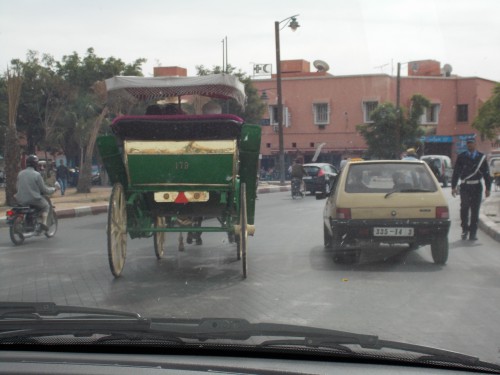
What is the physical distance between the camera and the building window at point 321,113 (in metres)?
50.5

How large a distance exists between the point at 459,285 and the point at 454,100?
45877mm

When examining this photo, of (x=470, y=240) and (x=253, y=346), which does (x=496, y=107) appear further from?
(x=253, y=346)

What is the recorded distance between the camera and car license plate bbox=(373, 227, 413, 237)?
891cm

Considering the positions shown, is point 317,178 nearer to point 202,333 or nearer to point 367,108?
point 367,108

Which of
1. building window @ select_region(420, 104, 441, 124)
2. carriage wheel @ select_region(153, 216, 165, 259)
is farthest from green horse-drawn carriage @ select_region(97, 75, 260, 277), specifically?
building window @ select_region(420, 104, 441, 124)

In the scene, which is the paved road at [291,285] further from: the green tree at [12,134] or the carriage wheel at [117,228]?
the green tree at [12,134]

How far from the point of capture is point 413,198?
897cm

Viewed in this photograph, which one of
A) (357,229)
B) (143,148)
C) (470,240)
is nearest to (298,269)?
(357,229)

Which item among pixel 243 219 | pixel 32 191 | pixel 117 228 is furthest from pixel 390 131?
pixel 117 228

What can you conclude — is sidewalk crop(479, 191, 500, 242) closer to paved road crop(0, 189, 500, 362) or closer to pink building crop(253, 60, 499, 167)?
paved road crop(0, 189, 500, 362)

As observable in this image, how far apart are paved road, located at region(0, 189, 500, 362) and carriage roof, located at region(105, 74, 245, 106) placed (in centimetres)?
227

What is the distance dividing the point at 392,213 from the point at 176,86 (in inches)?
128

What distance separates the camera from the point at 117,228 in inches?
319

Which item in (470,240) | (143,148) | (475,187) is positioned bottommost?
(470,240)
